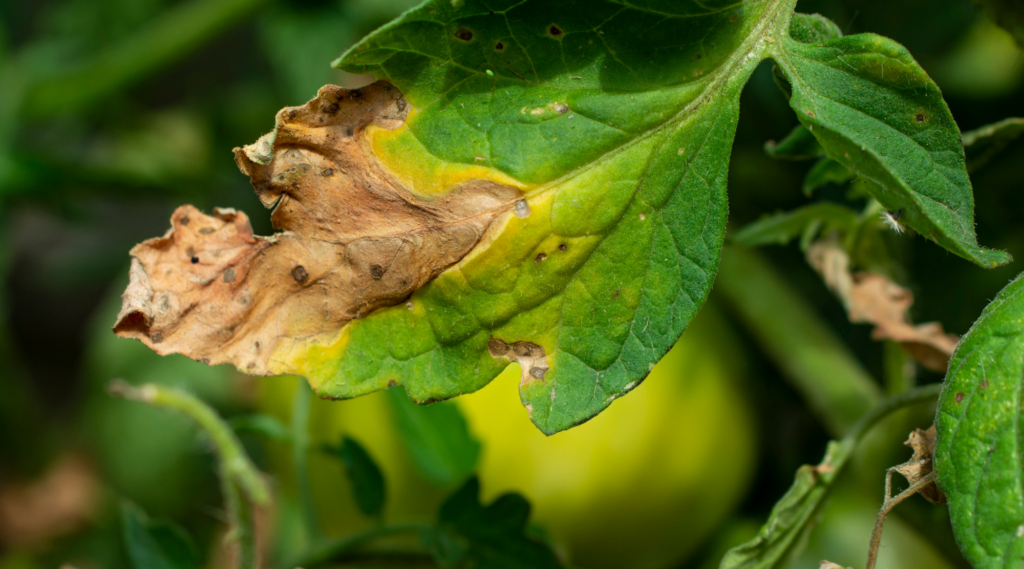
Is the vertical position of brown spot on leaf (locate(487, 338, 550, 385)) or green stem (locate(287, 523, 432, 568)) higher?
brown spot on leaf (locate(487, 338, 550, 385))

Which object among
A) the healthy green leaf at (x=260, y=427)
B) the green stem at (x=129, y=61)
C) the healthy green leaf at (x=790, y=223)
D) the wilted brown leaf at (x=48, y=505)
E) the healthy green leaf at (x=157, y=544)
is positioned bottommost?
the wilted brown leaf at (x=48, y=505)

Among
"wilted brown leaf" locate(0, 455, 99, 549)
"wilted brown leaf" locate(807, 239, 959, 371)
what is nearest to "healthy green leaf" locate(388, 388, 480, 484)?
"wilted brown leaf" locate(807, 239, 959, 371)

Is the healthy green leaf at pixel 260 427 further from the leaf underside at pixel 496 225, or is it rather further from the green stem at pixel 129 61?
the green stem at pixel 129 61

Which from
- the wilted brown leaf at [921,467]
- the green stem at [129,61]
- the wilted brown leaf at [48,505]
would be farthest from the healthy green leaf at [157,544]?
the wilted brown leaf at [48,505]

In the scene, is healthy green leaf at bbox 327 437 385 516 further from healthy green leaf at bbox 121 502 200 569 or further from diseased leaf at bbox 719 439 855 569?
diseased leaf at bbox 719 439 855 569

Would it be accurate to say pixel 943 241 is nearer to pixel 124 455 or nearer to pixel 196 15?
pixel 196 15

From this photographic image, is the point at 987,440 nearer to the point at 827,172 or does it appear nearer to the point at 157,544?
the point at 827,172

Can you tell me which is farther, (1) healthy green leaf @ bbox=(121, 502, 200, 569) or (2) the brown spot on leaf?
(1) healthy green leaf @ bbox=(121, 502, 200, 569)

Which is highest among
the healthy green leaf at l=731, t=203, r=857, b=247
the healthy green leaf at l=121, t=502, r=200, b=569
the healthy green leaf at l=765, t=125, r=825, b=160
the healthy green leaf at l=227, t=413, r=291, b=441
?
the healthy green leaf at l=765, t=125, r=825, b=160

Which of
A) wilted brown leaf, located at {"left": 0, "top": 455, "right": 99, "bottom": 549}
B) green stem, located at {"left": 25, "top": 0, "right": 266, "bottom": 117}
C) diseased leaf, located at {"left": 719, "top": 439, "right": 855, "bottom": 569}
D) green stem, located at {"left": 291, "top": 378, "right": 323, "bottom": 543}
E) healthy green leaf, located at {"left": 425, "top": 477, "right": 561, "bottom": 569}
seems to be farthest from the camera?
wilted brown leaf, located at {"left": 0, "top": 455, "right": 99, "bottom": 549}
